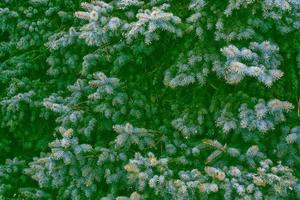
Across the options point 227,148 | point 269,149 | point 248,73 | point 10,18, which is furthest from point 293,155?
point 10,18

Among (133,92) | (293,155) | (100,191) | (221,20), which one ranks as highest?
(221,20)

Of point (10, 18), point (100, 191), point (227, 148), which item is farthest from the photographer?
point (10, 18)

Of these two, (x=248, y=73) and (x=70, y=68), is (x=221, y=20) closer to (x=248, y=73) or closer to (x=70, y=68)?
(x=248, y=73)

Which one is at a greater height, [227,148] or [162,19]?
[162,19]

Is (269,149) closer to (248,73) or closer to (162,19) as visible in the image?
(248,73)

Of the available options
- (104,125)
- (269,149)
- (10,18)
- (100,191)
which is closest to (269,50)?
(269,149)

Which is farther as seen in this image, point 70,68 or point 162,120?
point 70,68

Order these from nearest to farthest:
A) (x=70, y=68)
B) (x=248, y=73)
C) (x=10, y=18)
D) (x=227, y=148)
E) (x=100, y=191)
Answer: (x=248, y=73)
(x=227, y=148)
(x=100, y=191)
(x=70, y=68)
(x=10, y=18)
